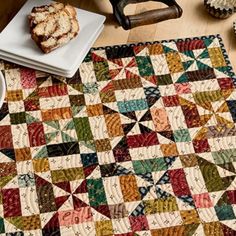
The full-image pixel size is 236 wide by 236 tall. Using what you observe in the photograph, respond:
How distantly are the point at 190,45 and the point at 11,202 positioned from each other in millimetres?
555

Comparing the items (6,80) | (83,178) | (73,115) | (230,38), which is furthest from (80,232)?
(230,38)

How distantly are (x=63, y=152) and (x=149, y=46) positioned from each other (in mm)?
350

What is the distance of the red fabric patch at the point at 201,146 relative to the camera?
47.7 inches

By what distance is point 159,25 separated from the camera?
4.80 ft

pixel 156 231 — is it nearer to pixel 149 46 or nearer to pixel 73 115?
pixel 73 115

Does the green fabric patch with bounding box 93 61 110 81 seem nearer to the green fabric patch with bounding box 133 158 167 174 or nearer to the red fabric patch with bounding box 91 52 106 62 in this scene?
the red fabric patch with bounding box 91 52 106 62

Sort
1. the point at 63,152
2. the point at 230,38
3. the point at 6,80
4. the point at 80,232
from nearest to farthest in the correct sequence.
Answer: the point at 80,232, the point at 63,152, the point at 6,80, the point at 230,38

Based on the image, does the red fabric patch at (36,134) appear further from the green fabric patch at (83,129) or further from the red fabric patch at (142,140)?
the red fabric patch at (142,140)

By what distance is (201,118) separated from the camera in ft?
4.15

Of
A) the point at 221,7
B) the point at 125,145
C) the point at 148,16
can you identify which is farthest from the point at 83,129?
the point at 221,7

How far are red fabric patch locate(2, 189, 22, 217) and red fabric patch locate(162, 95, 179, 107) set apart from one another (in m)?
0.36

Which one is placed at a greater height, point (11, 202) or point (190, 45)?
point (190, 45)

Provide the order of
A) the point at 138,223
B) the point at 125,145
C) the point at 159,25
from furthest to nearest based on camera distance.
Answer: the point at 159,25, the point at 125,145, the point at 138,223

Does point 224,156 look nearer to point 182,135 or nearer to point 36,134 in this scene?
point 182,135
